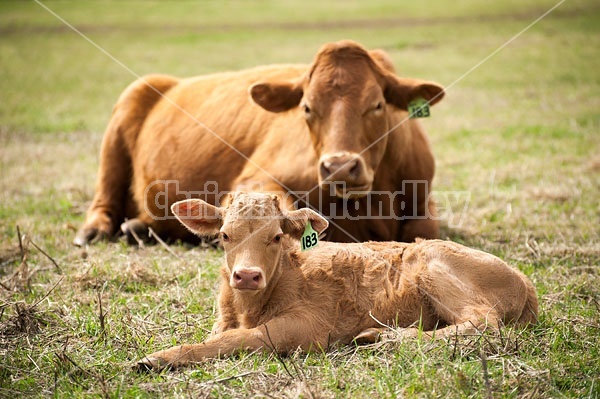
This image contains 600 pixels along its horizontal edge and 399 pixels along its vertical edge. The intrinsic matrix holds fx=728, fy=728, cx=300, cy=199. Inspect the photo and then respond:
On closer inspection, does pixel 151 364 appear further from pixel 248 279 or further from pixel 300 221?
pixel 300 221

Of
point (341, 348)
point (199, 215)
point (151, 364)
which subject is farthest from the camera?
point (199, 215)

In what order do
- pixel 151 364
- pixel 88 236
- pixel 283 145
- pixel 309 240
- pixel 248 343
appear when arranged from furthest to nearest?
1. pixel 88 236
2. pixel 283 145
3. pixel 309 240
4. pixel 248 343
5. pixel 151 364

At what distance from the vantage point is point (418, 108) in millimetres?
6703

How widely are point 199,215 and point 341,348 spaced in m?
1.20

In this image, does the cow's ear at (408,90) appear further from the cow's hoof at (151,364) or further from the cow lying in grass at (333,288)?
the cow's hoof at (151,364)

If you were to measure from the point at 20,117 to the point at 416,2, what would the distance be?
2896 centimetres

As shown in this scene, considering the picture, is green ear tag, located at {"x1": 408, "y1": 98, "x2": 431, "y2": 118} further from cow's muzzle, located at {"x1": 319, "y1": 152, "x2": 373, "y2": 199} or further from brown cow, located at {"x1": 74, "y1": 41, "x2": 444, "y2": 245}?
cow's muzzle, located at {"x1": 319, "y1": 152, "x2": 373, "y2": 199}

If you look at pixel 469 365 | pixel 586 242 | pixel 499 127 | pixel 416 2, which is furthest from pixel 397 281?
pixel 416 2

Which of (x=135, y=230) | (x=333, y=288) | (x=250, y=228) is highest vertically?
(x=250, y=228)

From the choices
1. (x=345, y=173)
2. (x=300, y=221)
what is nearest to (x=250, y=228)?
(x=300, y=221)

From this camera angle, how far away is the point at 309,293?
14.7 ft

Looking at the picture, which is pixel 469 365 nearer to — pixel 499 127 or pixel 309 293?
pixel 309 293

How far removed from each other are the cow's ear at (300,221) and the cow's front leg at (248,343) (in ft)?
1.92

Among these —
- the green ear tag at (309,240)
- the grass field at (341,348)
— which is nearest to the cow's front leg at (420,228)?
the grass field at (341,348)
